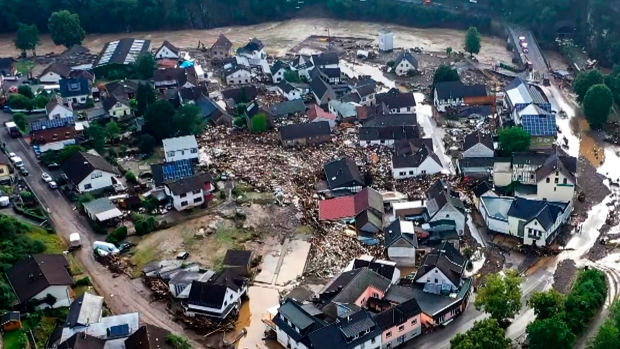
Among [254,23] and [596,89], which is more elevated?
[596,89]

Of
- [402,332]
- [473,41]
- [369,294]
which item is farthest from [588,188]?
[473,41]

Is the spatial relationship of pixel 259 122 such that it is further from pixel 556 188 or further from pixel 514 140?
Answer: pixel 556 188

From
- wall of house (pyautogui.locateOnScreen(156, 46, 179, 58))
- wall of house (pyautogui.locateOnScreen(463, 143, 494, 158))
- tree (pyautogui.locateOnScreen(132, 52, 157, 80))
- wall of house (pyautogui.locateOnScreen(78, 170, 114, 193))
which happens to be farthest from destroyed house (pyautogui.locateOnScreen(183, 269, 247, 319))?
wall of house (pyautogui.locateOnScreen(156, 46, 179, 58))

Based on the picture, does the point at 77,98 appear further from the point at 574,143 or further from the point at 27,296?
the point at 574,143

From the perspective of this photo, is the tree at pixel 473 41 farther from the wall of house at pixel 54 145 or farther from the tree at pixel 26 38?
the tree at pixel 26 38

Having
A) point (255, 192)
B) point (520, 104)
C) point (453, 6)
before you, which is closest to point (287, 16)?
point (453, 6)

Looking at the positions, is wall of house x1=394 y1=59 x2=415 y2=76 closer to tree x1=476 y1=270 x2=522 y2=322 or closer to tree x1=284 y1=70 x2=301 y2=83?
tree x1=284 y1=70 x2=301 y2=83

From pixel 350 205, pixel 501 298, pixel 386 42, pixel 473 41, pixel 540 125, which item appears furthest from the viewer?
pixel 386 42
